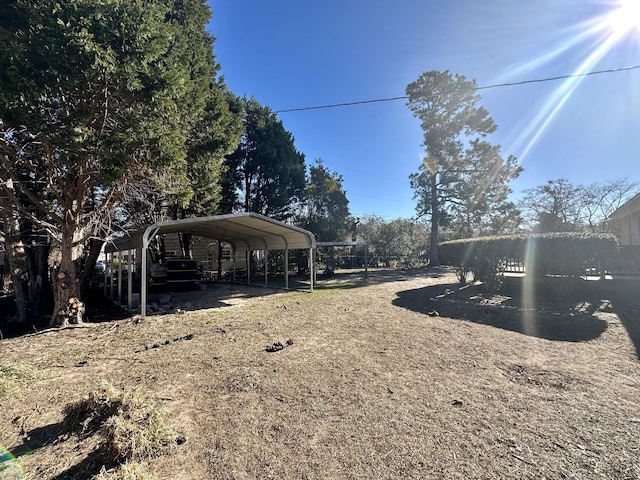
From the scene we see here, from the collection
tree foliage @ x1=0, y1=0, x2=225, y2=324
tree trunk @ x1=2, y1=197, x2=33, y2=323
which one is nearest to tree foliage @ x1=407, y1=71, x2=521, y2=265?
tree foliage @ x1=0, y1=0, x2=225, y2=324

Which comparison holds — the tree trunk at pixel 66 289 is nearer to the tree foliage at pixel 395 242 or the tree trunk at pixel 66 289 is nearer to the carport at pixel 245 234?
the carport at pixel 245 234

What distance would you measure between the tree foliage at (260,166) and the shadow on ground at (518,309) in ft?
34.0

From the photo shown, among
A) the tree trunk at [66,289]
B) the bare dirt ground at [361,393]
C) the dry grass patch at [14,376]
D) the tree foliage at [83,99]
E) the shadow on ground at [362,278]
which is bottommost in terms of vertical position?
the bare dirt ground at [361,393]

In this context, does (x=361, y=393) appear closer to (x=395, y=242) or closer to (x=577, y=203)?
(x=395, y=242)

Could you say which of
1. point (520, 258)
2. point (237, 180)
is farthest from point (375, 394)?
point (237, 180)

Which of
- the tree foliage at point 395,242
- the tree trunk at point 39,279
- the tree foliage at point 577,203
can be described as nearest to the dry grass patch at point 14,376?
the tree trunk at point 39,279

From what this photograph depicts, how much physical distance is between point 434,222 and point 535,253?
1414 centimetres

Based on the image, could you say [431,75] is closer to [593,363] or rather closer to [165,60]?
[165,60]

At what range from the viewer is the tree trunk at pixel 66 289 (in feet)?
23.7

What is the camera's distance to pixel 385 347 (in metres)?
5.10

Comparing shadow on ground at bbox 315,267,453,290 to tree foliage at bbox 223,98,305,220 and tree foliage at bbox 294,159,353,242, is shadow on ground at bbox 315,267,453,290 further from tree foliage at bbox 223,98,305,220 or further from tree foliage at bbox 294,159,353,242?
tree foliage at bbox 223,98,305,220

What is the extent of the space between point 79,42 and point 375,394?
6.86m

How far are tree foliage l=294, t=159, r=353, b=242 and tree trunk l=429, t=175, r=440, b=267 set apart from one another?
6.07 m

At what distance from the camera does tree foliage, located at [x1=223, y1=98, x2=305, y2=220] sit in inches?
709
